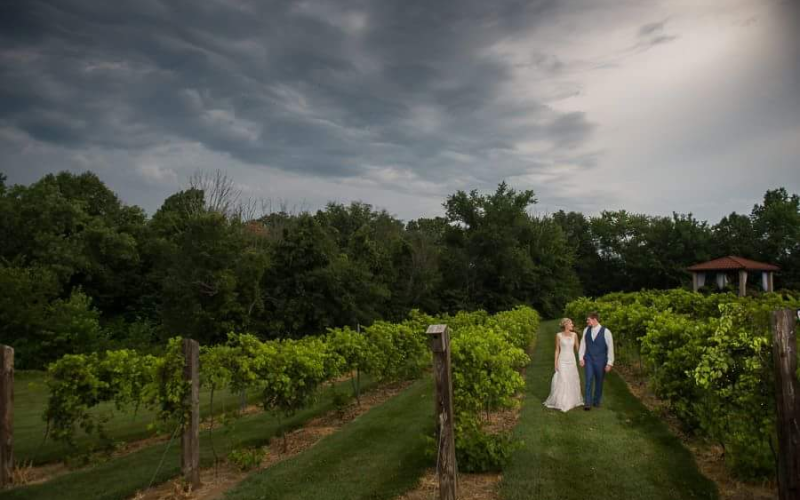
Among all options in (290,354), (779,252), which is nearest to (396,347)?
(290,354)

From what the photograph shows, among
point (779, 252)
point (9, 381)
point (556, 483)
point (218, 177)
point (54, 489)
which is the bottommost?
point (54, 489)

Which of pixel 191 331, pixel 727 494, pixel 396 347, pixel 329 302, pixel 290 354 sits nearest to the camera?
pixel 727 494

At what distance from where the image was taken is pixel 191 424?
7715 mm

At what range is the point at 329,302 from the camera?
3091cm

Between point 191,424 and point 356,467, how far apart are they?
8.32ft

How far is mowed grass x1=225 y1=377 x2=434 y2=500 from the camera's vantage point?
7.18 meters

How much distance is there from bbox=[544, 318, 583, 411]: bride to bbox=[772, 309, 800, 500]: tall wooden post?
506cm

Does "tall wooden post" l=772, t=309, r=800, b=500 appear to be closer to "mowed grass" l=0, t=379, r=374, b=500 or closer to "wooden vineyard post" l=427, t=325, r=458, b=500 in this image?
"wooden vineyard post" l=427, t=325, r=458, b=500

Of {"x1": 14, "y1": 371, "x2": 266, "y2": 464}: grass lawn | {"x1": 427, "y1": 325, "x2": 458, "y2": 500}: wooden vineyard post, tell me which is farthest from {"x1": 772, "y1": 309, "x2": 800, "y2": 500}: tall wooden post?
{"x1": 14, "y1": 371, "x2": 266, "y2": 464}: grass lawn

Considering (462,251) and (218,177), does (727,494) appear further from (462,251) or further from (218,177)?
(462,251)

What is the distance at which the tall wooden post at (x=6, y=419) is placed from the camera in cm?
864

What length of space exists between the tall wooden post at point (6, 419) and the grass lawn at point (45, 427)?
36 centimetres

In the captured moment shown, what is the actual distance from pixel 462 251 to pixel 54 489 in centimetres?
4127

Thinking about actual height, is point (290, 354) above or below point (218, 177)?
below
